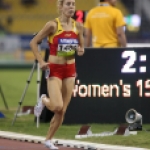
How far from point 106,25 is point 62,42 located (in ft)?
12.3

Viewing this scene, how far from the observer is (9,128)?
11.9 meters

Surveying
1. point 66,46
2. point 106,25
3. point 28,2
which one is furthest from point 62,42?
point 28,2

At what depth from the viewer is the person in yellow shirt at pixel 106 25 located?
1300 cm

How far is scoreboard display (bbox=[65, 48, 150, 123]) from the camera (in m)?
12.3

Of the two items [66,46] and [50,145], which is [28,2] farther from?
[50,145]

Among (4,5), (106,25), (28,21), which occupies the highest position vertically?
(106,25)

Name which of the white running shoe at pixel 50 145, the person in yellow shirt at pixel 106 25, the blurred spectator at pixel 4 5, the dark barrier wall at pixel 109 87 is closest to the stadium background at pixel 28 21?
the blurred spectator at pixel 4 5

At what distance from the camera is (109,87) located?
40.4 feet

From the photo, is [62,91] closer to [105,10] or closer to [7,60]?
[105,10]

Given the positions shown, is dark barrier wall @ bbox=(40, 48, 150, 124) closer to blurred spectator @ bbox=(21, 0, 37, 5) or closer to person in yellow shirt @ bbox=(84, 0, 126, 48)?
person in yellow shirt @ bbox=(84, 0, 126, 48)

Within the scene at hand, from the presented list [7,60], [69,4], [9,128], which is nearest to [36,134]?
[9,128]

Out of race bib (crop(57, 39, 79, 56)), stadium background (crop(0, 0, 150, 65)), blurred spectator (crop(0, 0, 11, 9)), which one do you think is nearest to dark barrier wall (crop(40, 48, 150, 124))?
race bib (crop(57, 39, 79, 56))

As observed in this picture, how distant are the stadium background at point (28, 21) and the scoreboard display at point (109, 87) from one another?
23.0 m

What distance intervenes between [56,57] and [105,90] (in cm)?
298
